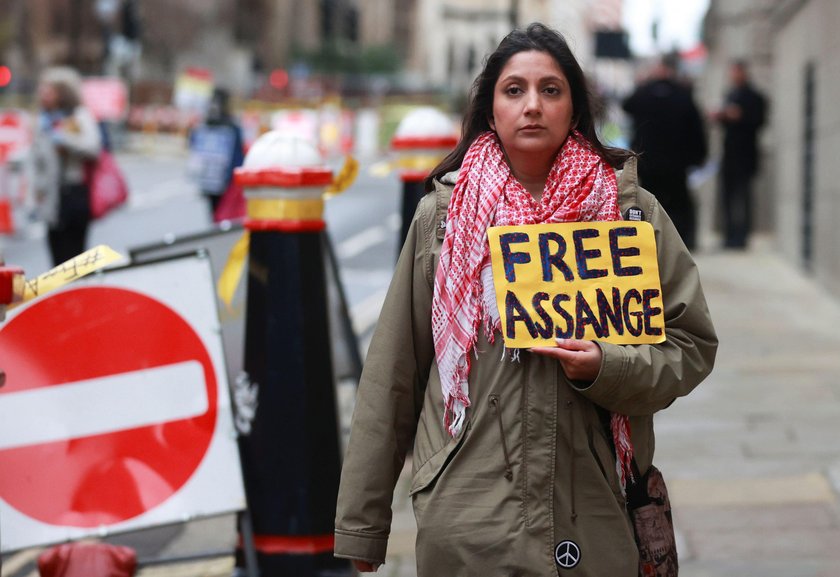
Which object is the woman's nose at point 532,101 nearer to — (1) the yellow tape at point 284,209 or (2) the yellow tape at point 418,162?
(1) the yellow tape at point 284,209

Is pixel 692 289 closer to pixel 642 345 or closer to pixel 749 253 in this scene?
pixel 642 345

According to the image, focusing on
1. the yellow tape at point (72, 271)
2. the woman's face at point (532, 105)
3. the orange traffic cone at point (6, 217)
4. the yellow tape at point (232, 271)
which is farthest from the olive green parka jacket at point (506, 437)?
the orange traffic cone at point (6, 217)

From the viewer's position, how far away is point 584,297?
9.53 ft

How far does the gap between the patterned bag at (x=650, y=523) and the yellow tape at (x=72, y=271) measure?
1822 mm

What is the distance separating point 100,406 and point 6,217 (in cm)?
1313

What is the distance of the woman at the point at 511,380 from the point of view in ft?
9.18

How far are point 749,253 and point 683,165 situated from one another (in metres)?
3.15

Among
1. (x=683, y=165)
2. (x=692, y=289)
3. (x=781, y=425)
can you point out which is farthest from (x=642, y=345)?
(x=683, y=165)

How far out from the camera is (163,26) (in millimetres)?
68312

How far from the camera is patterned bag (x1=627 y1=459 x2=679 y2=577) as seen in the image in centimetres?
296

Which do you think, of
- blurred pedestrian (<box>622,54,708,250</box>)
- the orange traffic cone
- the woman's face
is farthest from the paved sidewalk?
the orange traffic cone

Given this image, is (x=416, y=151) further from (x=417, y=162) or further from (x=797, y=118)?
(x=797, y=118)

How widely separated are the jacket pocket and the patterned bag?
38 cm

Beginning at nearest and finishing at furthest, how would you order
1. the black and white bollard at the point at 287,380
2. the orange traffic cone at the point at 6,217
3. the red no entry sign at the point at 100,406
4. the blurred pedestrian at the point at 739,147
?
the red no entry sign at the point at 100,406, the black and white bollard at the point at 287,380, the blurred pedestrian at the point at 739,147, the orange traffic cone at the point at 6,217
